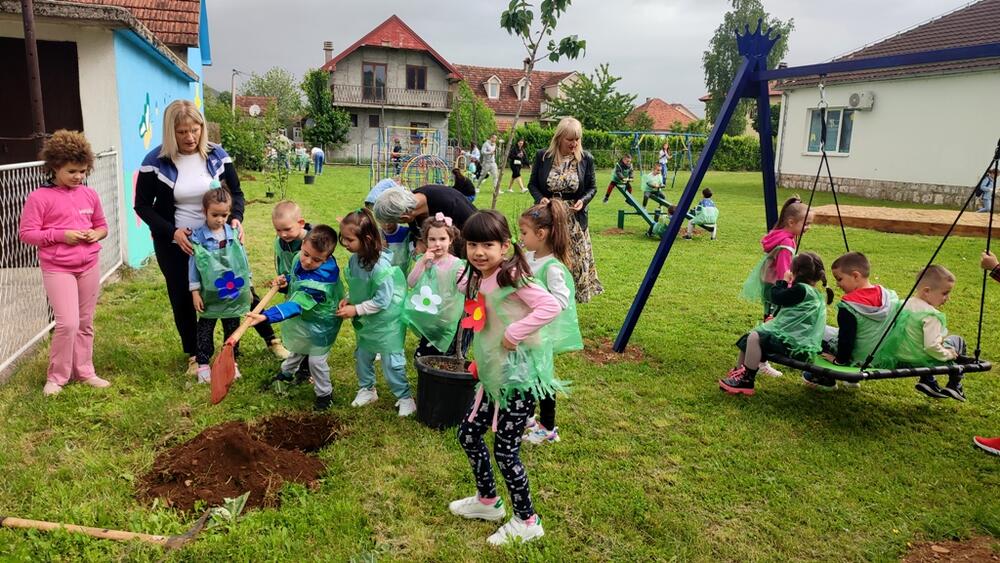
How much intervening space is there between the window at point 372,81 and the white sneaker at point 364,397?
126 ft

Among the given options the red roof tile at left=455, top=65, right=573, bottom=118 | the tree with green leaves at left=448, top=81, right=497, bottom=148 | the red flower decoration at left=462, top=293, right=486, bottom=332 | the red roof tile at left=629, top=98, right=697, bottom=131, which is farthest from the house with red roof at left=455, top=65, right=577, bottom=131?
the red flower decoration at left=462, top=293, right=486, bottom=332

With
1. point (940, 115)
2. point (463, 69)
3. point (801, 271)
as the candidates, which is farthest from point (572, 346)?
point (463, 69)

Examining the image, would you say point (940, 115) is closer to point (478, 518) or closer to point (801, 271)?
point (801, 271)

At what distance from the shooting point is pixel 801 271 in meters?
4.39

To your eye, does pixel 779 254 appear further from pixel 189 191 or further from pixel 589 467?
pixel 189 191

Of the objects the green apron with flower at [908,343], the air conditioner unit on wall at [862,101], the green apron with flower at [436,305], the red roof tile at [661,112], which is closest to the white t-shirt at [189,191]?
the green apron with flower at [436,305]

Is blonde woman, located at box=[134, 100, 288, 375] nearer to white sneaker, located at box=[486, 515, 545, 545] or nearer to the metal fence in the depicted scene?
the metal fence

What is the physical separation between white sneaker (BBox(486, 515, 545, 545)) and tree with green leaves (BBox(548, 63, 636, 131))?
132ft

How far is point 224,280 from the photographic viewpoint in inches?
172

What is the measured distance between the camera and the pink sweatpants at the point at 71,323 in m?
4.11

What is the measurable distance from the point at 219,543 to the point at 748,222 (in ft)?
44.1

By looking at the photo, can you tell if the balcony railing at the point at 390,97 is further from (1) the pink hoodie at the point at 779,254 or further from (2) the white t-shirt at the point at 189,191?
(1) the pink hoodie at the point at 779,254

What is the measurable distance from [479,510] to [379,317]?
1445mm

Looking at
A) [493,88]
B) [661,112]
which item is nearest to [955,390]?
[493,88]
